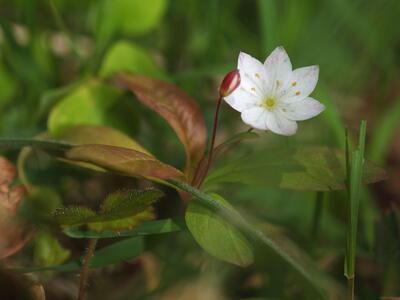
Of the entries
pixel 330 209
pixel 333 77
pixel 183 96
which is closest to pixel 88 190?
pixel 183 96

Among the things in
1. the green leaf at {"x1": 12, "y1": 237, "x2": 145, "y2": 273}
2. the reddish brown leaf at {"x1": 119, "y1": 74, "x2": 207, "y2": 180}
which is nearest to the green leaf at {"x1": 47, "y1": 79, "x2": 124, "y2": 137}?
the reddish brown leaf at {"x1": 119, "y1": 74, "x2": 207, "y2": 180}

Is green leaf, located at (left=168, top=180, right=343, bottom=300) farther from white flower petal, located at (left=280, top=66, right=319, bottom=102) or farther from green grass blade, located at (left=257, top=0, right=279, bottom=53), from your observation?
green grass blade, located at (left=257, top=0, right=279, bottom=53)

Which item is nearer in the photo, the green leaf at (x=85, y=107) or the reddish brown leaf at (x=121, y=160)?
the reddish brown leaf at (x=121, y=160)

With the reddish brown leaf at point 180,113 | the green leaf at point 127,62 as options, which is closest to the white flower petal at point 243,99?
the reddish brown leaf at point 180,113

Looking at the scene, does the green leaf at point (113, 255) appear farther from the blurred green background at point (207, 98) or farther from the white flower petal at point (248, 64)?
the white flower petal at point (248, 64)

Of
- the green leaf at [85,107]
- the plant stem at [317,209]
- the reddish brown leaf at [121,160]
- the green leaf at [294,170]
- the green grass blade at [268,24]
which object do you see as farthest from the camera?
the green grass blade at [268,24]

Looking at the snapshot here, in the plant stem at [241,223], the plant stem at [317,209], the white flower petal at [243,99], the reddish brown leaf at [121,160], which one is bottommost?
the plant stem at [317,209]
